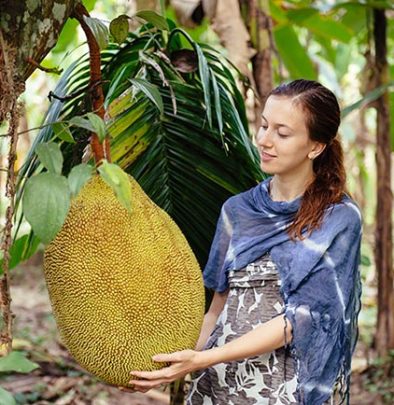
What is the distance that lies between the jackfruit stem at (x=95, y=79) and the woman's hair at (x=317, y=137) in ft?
1.16

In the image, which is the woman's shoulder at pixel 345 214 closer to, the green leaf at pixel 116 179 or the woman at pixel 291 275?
the woman at pixel 291 275

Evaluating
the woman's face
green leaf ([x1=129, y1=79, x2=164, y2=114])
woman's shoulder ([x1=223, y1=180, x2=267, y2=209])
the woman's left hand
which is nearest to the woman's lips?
the woman's face

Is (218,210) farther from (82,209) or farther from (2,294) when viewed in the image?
(2,294)

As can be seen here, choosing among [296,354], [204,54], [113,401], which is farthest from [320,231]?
[113,401]

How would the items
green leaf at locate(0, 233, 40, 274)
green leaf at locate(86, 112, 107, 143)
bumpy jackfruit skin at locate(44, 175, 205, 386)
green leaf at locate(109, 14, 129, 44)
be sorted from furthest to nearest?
green leaf at locate(0, 233, 40, 274), green leaf at locate(109, 14, 129, 44), bumpy jackfruit skin at locate(44, 175, 205, 386), green leaf at locate(86, 112, 107, 143)

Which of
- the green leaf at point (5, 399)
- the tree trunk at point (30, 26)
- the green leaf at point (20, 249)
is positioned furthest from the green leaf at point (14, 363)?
the green leaf at point (20, 249)

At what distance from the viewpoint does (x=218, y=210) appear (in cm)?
163

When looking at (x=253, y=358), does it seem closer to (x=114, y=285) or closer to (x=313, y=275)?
(x=313, y=275)

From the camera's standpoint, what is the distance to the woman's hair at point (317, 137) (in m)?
1.34

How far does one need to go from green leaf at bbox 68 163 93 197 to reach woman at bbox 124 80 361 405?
1.69 ft

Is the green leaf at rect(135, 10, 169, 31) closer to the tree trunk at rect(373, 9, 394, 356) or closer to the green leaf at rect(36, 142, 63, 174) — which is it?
the green leaf at rect(36, 142, 63, 174)

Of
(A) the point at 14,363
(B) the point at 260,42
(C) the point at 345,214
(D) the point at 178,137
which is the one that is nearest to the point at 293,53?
(B) the point at 260,42

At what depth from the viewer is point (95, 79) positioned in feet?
3.80

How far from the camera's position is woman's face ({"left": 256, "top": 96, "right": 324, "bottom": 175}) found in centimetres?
132
